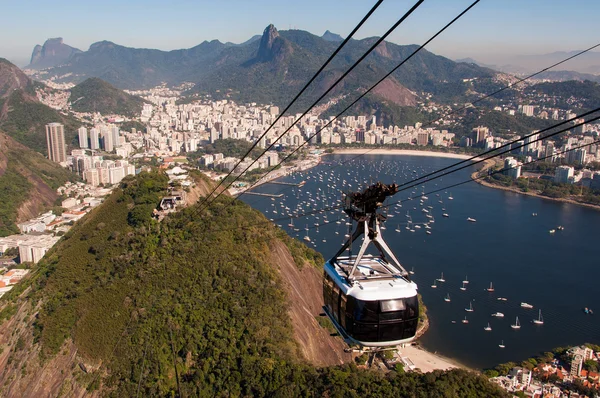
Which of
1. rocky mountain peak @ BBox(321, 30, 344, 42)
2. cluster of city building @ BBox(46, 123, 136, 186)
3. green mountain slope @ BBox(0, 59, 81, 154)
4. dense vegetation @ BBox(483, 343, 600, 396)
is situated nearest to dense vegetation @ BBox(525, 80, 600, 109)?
cluster of city building @ BBox(46, 123, 136, 186)

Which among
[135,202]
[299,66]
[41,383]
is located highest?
[299,66]

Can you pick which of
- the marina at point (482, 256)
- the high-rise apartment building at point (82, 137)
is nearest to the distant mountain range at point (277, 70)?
the high-rise apartment building at point (82, 137)

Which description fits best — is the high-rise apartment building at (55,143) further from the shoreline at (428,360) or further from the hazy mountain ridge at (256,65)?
the hazy mountain ridge at (256,65)

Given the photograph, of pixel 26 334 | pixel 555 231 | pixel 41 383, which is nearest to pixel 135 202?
pixel 26 334

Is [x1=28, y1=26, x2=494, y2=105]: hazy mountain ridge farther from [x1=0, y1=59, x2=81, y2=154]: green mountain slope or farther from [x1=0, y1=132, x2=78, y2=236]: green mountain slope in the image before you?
[x1=0, y1=132, x2=78, y2=236]: green mountain slope

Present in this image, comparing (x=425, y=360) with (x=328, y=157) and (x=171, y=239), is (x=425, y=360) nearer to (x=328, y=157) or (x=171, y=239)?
(x=171, y=239)

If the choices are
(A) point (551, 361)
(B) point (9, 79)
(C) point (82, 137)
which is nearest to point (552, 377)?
(A) point (551, 361)
